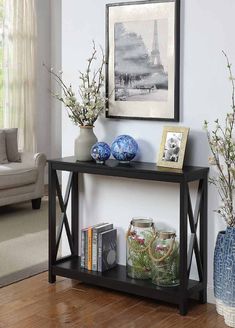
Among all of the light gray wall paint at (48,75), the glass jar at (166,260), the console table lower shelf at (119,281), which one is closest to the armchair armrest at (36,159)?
the light gray wall paint at (48,75)

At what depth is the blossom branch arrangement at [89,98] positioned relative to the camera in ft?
13.5

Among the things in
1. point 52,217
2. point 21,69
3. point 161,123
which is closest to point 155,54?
point 161,123

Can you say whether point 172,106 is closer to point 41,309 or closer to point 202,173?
point 202,173

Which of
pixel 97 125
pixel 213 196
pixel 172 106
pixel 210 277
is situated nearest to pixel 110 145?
pixel 97 125

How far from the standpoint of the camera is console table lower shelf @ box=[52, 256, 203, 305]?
12.1ft

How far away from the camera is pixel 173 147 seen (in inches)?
150

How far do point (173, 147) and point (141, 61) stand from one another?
604 millimetres

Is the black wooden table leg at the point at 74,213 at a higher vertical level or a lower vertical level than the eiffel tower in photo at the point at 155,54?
lower

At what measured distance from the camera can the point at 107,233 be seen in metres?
4.08

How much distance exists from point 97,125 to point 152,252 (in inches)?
39.6

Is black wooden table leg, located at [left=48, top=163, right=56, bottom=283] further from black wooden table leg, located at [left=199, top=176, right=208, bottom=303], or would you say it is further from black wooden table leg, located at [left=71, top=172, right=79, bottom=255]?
black wooden table leg, located at [left=199, top=176, right=208, bottom=303]

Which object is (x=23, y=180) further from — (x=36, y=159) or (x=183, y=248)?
(x=183, y=248)

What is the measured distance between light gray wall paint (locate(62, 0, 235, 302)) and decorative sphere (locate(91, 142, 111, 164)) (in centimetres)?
24

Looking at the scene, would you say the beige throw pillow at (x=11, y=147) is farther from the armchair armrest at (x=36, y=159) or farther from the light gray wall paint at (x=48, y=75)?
the light gray wall paint at (x=48, y=75)
